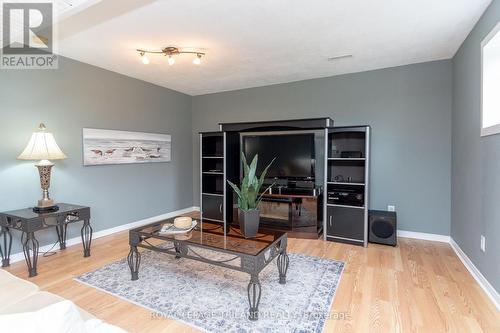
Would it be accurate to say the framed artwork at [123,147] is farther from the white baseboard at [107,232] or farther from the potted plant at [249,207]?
the potted plant at [249,207]

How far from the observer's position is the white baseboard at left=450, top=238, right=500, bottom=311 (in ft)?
6.76

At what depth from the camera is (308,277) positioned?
252 centimetres

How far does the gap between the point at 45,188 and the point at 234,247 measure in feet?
7.67

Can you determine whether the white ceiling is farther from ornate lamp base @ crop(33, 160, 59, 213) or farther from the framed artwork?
ornate lamp base @ crop(33, 160, 59, 213)

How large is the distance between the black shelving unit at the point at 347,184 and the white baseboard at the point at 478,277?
981 mm

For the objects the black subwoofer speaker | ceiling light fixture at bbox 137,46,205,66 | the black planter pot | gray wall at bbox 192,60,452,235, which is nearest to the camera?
the black planter pot

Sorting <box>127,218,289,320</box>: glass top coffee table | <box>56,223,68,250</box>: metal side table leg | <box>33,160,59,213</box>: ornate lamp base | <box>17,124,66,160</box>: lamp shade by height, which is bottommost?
<box>56,223,68,250</box>: metal side table leg

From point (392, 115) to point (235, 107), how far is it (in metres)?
2.63

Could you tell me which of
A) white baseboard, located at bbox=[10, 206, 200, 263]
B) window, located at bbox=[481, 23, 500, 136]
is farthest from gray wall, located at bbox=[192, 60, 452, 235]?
white baseboard, located at bbox=[10, 206, 200, 263]

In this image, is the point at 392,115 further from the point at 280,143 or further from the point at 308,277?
the point at 308,277

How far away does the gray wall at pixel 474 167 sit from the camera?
2.12 metres

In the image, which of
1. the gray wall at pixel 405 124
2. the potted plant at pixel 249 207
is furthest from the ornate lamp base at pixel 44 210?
the gray wall at pixel 405 124

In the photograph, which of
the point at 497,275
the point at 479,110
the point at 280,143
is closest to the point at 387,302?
the point at 497,275

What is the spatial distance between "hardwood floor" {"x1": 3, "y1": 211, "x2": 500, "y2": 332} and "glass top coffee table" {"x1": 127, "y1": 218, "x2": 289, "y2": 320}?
1.57 feet
